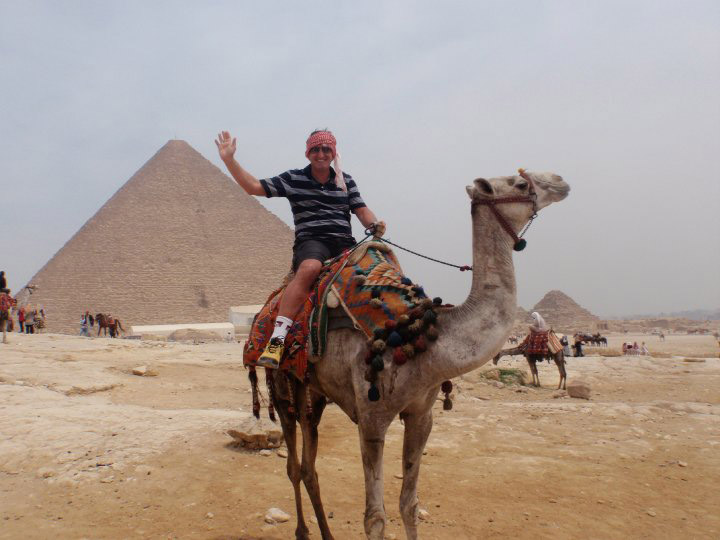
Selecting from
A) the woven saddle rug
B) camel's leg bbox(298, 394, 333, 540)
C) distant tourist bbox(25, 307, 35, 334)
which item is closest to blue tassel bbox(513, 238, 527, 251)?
the woven saddle rug

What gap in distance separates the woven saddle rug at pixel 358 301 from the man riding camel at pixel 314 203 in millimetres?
85

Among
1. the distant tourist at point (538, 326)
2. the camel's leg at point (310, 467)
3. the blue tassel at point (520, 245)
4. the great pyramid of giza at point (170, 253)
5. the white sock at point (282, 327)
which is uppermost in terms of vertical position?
the great pyramid of giza at point (170, 253)

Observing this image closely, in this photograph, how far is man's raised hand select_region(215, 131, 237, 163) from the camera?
253cm

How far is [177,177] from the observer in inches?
3725

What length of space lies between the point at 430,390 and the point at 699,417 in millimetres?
4671

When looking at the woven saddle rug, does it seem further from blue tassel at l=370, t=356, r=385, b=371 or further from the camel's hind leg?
the camel's hind leg

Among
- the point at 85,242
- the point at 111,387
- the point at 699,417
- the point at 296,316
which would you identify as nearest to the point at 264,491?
the point at 296,316

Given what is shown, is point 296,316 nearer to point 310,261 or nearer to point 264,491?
point 310,261

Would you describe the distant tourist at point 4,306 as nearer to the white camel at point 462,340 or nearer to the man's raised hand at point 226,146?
the man's raised hand at point 226,146

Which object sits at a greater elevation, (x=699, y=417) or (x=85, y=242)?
(x=85, y=242)

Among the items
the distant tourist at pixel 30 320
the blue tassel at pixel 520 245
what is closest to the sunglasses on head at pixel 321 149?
the blue tassel at pixel 520 245

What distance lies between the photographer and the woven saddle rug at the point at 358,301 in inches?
83.7

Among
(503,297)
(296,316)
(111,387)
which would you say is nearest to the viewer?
(503,297)

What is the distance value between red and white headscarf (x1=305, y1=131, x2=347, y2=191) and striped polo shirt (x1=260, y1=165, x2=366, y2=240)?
53 millimetres
